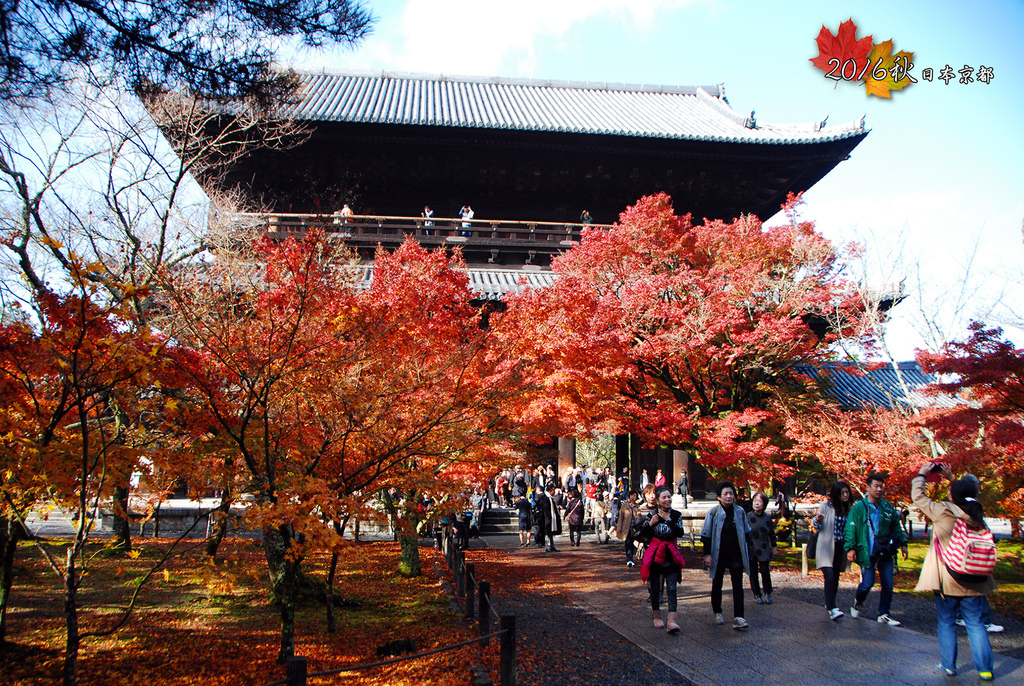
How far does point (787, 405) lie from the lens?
13.6 metres

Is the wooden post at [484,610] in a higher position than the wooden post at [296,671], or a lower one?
lower

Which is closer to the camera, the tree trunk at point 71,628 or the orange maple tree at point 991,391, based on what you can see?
the tree trunk at point 71,628

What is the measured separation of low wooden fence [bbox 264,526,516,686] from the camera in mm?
3654

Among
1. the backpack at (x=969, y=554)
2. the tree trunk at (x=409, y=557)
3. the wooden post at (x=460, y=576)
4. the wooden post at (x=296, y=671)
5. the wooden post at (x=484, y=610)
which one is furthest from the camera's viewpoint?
the tree trunk at (x=409, y=557)

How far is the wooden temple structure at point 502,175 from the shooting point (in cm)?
1662

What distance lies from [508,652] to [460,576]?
4.40 meters

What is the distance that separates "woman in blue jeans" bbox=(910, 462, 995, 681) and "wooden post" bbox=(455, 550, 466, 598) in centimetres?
578

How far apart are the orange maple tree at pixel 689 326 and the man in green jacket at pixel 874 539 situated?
4187 millimetres

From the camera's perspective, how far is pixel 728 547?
6879 mm

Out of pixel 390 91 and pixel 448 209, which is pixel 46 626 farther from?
pixel 390 91

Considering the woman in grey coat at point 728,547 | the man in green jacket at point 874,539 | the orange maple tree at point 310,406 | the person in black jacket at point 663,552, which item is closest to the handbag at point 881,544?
the man in green jacket at point 874,539

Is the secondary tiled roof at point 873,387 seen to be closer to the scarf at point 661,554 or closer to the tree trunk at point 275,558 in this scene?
the scarf at point 661,554

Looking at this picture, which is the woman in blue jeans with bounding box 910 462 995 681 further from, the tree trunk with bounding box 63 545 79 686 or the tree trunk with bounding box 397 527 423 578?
the tree trunk with bounding box 397 527 423 578

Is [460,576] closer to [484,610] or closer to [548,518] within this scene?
[484,610]
